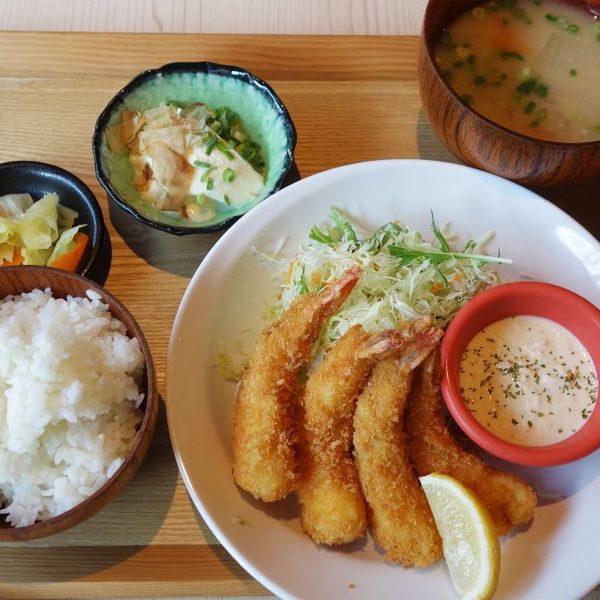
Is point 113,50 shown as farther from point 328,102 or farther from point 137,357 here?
point 137,357

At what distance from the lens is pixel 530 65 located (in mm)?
1832

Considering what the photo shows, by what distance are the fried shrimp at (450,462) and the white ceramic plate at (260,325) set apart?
3.3 inches

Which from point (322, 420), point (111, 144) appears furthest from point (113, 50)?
point (322, 420)

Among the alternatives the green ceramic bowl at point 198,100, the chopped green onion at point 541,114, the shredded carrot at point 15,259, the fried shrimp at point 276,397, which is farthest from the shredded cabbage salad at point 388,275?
the shredded carrot at point 15,259

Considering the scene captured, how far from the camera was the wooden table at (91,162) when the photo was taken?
1.57 meters

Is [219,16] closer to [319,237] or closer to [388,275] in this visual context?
[319,237]

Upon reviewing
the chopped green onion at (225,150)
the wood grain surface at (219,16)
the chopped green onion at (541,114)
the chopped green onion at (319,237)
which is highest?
the chopped green onion at (541,114)

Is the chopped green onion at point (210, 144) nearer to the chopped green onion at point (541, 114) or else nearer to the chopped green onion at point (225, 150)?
the chopped green onion at point (225, 150)

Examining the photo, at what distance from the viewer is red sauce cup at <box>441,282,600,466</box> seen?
4.75ft

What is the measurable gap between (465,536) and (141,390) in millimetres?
775

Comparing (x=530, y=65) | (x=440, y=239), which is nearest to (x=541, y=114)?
(x=530, y=65)

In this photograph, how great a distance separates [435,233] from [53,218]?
100 centimetres

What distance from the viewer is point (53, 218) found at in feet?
5.93

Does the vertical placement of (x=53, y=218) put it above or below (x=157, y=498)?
above
